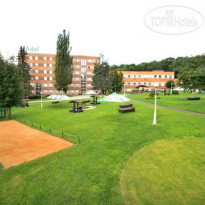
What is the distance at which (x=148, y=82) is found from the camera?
7381 centimetres

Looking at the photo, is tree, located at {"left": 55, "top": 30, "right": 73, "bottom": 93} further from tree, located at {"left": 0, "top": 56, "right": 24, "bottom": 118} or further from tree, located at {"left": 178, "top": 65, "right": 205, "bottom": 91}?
tree, located at {"left": 178, "top": 65, "right": 205, "bottom": 91}

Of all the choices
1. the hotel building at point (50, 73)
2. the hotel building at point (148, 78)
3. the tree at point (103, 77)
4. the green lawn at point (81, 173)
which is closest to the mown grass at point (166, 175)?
the green lawn at point (81, 173)

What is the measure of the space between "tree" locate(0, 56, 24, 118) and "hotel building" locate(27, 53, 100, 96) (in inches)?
1628

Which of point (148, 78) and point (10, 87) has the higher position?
point (148, 78)

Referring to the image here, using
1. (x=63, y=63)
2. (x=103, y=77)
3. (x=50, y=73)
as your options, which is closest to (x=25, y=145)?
(x=63, y=63)

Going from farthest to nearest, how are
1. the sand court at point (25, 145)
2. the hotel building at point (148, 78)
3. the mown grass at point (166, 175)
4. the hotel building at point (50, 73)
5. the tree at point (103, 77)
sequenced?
the hotel building at point (148, 78), the hotel building at point (50, 73), the tree at point (103, 77), the sand court at point (25, 145), the mown grass at point (166, 175)

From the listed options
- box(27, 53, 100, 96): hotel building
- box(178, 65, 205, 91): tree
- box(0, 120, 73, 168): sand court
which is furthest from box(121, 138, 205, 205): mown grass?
box(27, 53, 100, 96): hotel building

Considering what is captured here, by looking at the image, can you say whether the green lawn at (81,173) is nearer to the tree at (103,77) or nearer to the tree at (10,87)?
the tree at (10,87)

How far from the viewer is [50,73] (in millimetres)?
66000

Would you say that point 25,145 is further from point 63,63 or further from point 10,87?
point 63,63

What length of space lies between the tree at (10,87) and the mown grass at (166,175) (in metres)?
18.6

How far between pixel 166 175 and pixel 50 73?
64811 millimetres

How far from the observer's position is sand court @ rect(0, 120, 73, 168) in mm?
9876

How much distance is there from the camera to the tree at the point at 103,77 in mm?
56031
